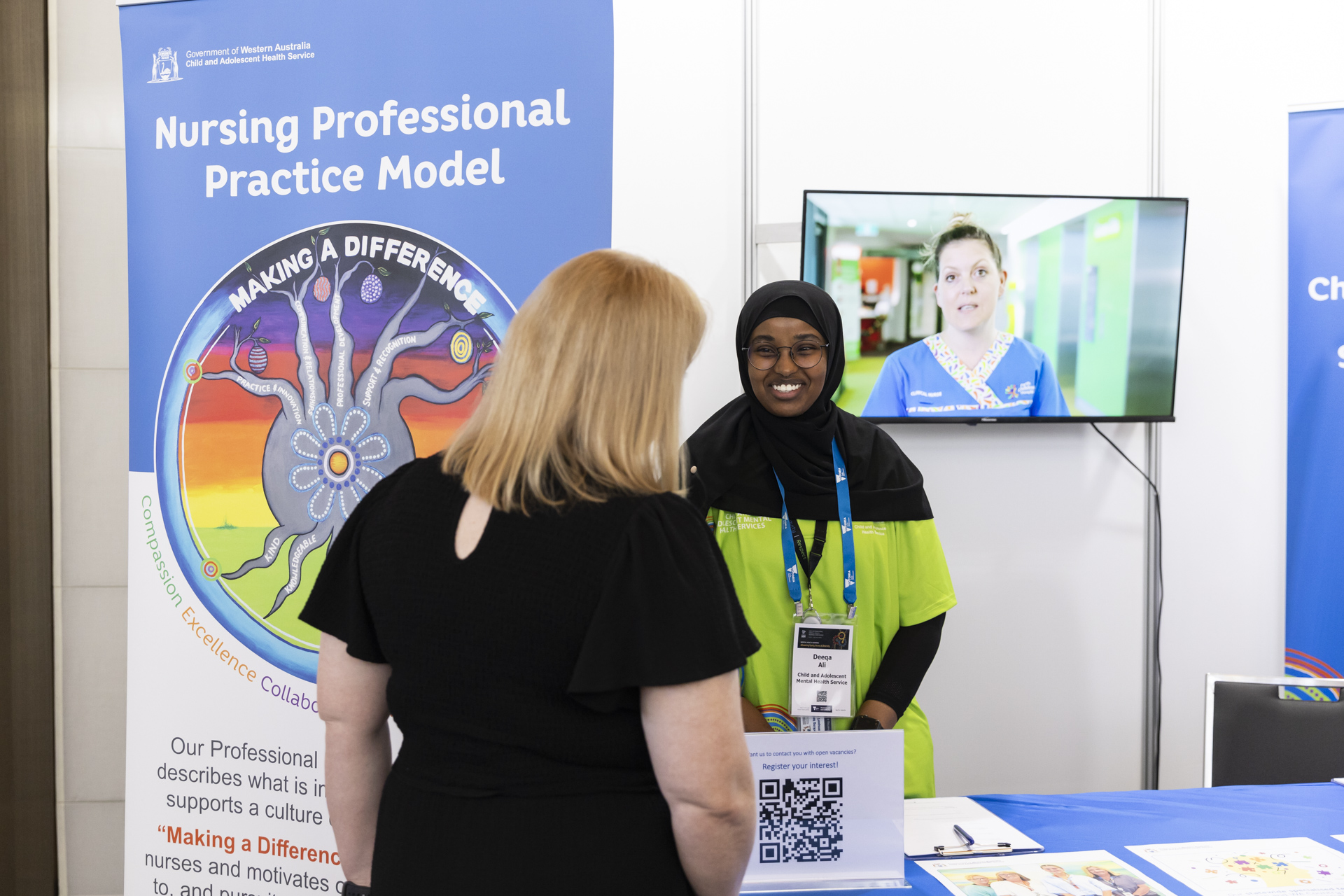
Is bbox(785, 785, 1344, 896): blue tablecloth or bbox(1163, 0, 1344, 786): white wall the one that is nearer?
bbox(785, 785, 1344, 896): blue tablecloth

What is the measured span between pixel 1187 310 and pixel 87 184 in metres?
3.14

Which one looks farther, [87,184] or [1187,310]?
[1187,310]

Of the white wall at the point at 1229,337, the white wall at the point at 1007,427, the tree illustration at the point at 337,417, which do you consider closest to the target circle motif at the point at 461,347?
the tree illustration at the point at 337,417

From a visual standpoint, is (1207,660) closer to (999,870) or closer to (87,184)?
(999,870)

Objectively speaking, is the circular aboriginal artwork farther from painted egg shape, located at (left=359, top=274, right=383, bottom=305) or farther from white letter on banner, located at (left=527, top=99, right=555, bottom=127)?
white letter on banner, located at (left=527, top=99, right=555, bottom=127)

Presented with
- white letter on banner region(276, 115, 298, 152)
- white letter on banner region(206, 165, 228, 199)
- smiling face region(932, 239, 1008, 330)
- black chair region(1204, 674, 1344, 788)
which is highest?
white letter on banner region(276, 115, 298, 152)

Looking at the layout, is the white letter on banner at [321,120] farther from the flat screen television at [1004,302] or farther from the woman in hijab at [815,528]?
the flat screen television at [1004,302]

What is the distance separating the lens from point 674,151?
2582 millimetres

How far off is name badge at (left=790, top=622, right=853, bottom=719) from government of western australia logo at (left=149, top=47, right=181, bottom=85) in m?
1.67

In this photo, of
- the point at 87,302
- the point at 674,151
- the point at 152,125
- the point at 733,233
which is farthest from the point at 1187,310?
the point at 87,302

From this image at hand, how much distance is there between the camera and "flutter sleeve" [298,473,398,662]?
1020 mm

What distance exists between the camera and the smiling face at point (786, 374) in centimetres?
190

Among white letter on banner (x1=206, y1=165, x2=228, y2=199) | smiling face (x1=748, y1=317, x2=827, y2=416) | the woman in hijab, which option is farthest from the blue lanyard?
white letter on banner (x1=206, y1=165, x2=228, y2=199)

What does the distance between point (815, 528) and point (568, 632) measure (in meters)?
1.07
